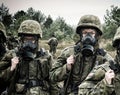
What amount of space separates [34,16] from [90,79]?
179 feet

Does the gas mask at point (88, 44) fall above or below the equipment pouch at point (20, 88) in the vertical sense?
above

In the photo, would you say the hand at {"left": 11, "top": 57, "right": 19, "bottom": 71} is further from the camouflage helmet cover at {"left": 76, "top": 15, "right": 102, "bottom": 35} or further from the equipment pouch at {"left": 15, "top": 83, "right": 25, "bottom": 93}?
the camouflage helmet cover at {"left": 76, "top": 15, "right": 102, "bottom": 35}

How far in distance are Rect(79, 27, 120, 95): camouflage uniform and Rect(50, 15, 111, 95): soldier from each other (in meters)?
0.95

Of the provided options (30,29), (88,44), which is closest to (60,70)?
(88,44)

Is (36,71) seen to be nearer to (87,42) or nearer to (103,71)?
(87,42)

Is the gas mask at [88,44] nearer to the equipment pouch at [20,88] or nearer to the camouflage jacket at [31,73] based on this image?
the camouflage jacket at [31,73]

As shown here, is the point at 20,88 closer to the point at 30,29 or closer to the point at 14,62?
the point at 14,62

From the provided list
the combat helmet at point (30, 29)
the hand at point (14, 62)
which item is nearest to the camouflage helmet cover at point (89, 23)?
the combat helmet at point (30, 29)

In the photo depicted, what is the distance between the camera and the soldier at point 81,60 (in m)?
6.85

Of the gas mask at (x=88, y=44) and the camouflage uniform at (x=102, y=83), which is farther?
the gas mask at (x=88, y=44)

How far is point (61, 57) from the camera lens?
7398 millimetres

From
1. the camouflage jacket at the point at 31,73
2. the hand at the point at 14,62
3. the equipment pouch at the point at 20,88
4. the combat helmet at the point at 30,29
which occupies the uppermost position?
the combat helmet at the point at 30,29

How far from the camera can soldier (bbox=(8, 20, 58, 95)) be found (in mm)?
7516

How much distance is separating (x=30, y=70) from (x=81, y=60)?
115 centimetres
